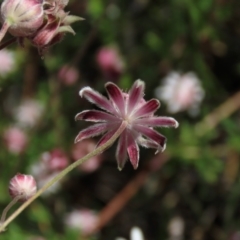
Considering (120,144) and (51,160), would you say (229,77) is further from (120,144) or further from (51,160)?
(120,144)

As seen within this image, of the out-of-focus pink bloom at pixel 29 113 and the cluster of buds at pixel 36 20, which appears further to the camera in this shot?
the out-of-focus pink bloom at pixel 29 113

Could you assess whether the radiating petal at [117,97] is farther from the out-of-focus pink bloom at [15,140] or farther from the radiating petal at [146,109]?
the out-of-focus pink bloom at [15,140]

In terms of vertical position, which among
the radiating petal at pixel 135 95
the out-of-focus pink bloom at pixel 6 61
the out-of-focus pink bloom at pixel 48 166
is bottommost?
the radiating petal at pixel 135 95

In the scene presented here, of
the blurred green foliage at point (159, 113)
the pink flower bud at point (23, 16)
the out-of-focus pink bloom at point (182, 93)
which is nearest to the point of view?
the pink flower bud at point (23, 16)

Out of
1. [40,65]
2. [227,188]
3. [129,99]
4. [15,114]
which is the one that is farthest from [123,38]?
[129,99]

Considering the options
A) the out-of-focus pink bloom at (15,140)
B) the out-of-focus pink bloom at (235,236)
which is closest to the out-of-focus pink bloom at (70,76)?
the out-of-focus pink bloom at (15,140)

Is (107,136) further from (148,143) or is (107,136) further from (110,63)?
(110,63)

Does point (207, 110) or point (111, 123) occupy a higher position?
point (207, 110)

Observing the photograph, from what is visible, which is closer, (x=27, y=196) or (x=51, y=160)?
(x=27, y=196)

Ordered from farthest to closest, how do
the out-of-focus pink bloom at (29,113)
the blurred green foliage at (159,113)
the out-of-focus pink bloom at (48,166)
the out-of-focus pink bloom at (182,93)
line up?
the out-of-focus pink bloom at (29,113), the out-of-focus pink bloom at (182,93), the blurred green foliage at (159,113), the out-of-focus pink bloom at (48,166)
